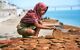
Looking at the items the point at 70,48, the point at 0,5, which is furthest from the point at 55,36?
the point at 0,5

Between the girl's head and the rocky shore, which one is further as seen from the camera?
the girl's head

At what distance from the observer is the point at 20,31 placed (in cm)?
486

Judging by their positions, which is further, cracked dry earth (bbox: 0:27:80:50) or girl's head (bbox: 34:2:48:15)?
girl's head (bbox: 34:2:48:15)

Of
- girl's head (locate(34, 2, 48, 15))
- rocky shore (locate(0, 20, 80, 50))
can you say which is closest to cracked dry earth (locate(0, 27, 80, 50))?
rocky shore (locate(0, 20, 80, 50))

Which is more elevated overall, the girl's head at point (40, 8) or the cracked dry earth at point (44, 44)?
the girl's head at point (40, 8)

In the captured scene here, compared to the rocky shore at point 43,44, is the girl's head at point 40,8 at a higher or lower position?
higher

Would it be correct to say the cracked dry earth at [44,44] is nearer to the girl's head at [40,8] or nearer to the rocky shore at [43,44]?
the rocky shore at [43,44]

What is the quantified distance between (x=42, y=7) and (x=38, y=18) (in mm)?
208

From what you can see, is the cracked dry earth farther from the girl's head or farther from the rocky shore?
the girl's head

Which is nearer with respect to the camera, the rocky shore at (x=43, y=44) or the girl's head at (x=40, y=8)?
the rocky shore at (x=43, y=44)

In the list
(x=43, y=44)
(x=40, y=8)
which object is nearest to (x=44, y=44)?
(x=43, y=44)

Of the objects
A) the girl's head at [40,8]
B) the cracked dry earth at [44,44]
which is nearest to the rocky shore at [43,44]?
the cracked dry earth at [44,44]

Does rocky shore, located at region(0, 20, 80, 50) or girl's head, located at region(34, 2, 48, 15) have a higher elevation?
girl's head, located at region(34, 2, 48, 15)

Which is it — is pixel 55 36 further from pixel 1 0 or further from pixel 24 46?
pixel 1 0
